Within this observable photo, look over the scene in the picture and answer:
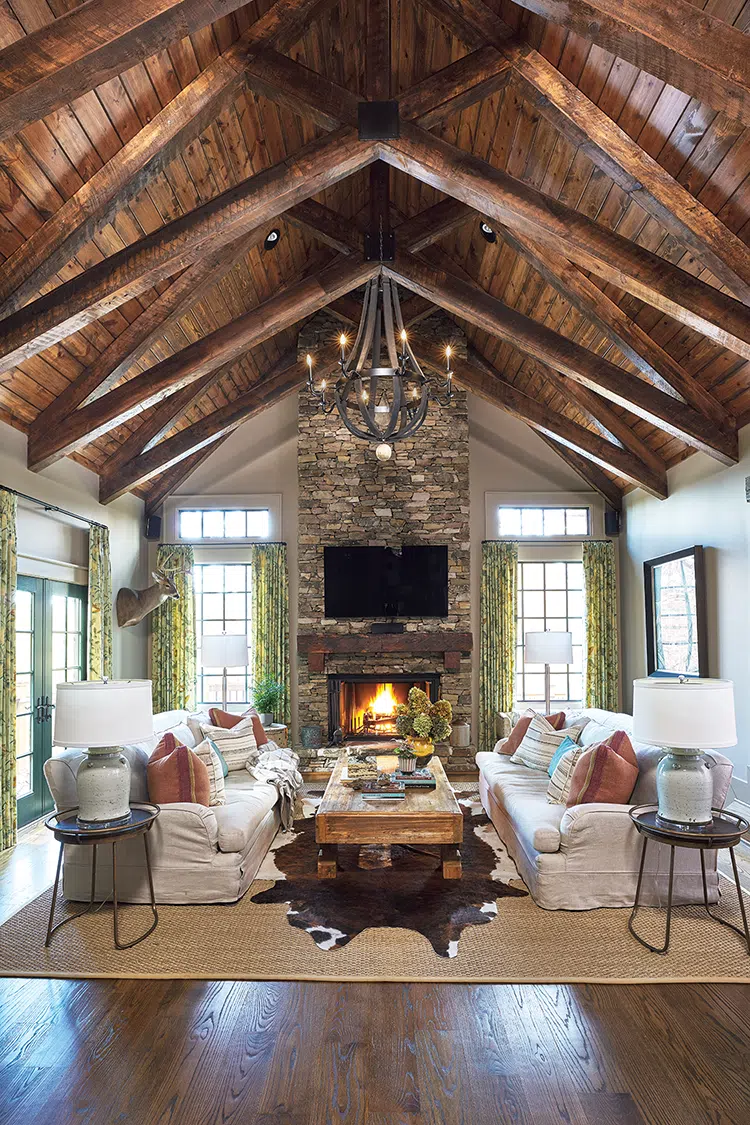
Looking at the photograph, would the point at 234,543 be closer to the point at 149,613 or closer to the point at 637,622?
the point at 149,613

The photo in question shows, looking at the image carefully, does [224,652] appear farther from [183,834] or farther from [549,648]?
[183,834]

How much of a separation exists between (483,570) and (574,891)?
509 centimetres

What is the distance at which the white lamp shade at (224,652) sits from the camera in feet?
26.5

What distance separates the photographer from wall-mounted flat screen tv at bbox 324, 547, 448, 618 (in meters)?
8.76

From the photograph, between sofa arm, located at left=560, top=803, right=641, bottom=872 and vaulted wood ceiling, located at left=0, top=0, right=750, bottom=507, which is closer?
vaulted wood ceiling, located at left=0, top=0, right=750, bottom=507

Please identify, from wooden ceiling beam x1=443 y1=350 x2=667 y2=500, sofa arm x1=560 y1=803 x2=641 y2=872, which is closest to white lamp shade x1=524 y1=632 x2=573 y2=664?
wooden ceiling beam x1=443 y1=350 x2=667 y2=500

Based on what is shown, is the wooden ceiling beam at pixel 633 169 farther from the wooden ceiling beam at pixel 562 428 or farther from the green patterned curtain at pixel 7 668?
the green patterned curtain at pixel 7 668

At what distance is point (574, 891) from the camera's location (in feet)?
13.8

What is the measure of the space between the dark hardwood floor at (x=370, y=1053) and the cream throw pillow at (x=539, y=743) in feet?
8.51

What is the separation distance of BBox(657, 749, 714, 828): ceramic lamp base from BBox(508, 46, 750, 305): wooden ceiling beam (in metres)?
2.47

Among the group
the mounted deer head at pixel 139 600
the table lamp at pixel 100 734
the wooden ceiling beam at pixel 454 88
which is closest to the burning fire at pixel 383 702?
the mounted deer head at pixel 139 600

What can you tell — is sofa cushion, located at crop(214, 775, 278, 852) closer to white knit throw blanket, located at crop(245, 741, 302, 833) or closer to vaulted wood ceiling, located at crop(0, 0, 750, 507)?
white knit throw blanket, located at crop(245, 741, 302, 833)

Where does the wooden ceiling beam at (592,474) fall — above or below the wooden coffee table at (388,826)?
above

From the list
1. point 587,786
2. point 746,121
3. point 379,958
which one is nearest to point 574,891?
point 587,786
